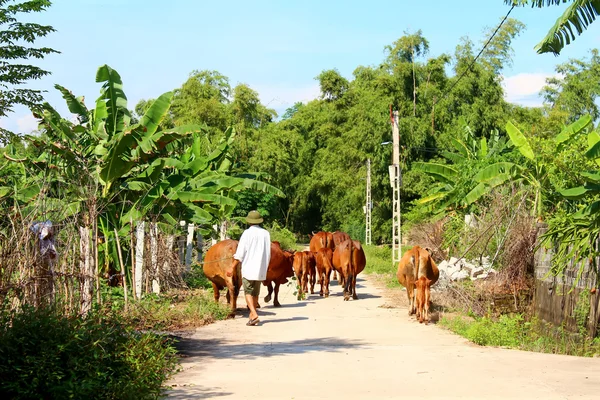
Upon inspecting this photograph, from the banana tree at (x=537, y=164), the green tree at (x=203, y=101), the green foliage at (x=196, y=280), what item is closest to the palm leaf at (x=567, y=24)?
the banana tree at (x=537, y=164)

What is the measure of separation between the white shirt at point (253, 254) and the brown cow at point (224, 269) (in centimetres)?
65

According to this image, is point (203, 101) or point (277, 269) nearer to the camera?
point (277, 269)

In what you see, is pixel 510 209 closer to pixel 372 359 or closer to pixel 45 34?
pixel 372 359

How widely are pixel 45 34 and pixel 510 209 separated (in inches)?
597

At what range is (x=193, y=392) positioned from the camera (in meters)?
8.08

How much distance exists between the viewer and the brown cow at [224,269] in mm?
14844

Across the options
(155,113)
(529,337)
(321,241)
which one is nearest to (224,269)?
(155,113)

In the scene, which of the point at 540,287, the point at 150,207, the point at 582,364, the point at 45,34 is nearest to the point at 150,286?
the point at 150,207

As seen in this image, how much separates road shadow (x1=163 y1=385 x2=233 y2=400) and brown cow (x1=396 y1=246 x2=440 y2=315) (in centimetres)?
714

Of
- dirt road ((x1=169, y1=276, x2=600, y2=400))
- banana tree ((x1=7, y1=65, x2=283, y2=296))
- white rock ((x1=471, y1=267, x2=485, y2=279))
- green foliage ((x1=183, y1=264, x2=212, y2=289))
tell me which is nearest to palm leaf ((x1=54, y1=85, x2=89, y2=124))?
banana tree ((x1=7, y1=65, x2=283, y2=296))

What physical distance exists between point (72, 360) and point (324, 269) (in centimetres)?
1292

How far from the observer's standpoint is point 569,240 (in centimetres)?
1285

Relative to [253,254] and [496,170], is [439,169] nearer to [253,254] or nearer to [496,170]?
[496,170]

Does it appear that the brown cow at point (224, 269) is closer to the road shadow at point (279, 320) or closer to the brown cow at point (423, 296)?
the road shadow at point (279, 320)
